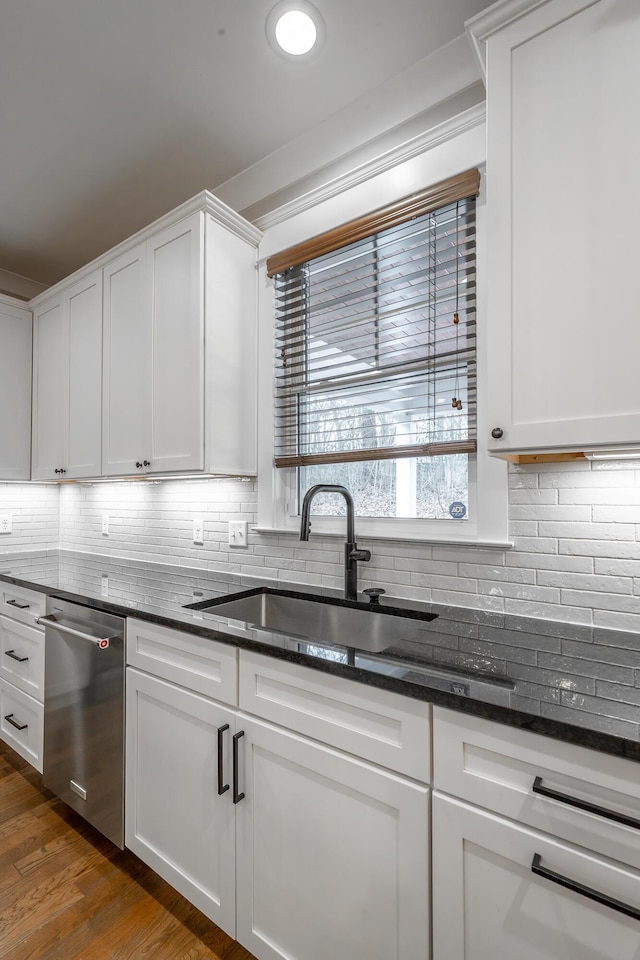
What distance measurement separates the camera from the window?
5.65ft

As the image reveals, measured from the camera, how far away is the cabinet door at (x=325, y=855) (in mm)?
1057

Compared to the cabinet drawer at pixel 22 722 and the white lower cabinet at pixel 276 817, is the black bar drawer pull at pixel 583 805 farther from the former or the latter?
the cabinet drawer at pixel 22 722

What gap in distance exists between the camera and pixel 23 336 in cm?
297

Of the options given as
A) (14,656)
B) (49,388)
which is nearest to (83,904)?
(14,656)

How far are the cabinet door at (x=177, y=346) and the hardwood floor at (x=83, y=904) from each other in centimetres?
149

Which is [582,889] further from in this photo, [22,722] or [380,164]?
[22,722]

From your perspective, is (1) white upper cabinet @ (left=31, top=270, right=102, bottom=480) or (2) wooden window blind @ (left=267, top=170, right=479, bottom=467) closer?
(2) wooden window blind @ (left=267, top=170, right=479, bottom=467)

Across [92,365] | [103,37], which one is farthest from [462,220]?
[92,365]

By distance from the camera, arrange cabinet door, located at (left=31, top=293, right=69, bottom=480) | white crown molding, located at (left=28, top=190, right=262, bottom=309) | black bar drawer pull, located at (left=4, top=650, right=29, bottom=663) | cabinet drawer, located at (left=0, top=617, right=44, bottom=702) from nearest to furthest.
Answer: white crown molding, located at (left=28, top=190, right=262, bottom=309) → cabinet drawer, located at (left=0, top=617, right=44, bottom=702) → black bar drawer pull, located at (left=4, top=650, right=29, bottom=663) → cabinet door, located at (left=31, top=293, right=69, bottom=480)

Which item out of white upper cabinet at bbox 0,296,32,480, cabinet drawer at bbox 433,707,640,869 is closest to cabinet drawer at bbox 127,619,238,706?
cabinet drawer at bbox 433,707,640,869

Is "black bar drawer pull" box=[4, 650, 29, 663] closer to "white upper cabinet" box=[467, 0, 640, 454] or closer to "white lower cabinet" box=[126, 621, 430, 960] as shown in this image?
"white lower cabinet" box=[126, 621, 430, 960]

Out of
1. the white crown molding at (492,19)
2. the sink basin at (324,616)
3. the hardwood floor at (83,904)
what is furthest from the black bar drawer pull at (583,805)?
the white crown molding at (492,19)

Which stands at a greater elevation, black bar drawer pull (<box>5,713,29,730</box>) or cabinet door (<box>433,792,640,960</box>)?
cabinet door (<box>433,792,640,960</box>)

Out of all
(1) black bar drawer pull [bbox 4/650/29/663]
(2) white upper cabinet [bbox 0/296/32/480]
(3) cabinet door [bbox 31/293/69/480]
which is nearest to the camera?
(1) black bar drawer pull [bbox 4/650/29/663]
